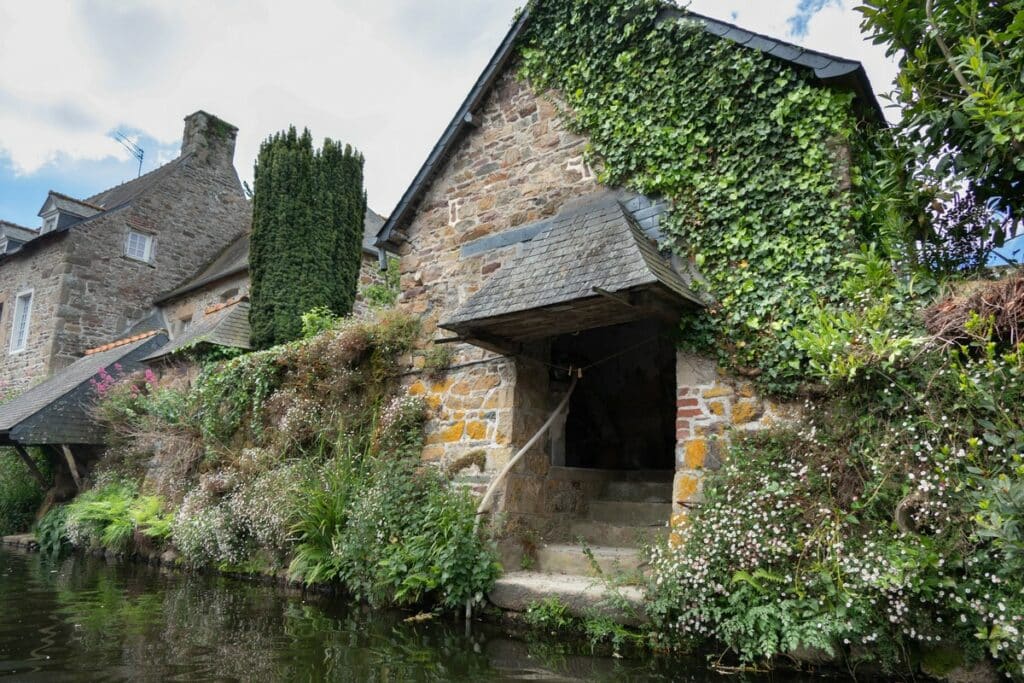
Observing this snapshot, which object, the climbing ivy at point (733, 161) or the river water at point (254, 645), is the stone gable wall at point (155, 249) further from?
the climbing ivy at point (733, 161)

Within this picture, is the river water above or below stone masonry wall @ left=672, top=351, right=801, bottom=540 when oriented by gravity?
below

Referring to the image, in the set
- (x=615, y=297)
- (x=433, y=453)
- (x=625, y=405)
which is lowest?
(x=433, y=453)

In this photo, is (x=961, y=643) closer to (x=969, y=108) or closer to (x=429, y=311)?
(x=969, y=108)

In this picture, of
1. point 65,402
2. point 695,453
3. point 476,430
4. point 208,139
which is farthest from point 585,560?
point 208,139

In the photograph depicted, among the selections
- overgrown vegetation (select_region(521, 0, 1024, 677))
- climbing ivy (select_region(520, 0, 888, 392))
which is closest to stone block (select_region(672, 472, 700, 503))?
overgrown vegetation (select_region(521, 0, 1024, 677))

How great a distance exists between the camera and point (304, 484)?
7270 mm

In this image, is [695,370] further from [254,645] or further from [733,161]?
[254,645]

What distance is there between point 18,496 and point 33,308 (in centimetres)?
666

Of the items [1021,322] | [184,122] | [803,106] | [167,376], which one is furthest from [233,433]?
[184,122]

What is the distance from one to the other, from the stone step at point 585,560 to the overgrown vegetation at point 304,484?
621 millimetres

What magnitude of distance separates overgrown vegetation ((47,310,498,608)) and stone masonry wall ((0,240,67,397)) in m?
7.85

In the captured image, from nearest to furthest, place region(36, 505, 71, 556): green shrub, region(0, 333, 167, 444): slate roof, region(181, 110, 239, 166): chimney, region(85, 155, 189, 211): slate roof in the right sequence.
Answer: region(36, 505, 71, 556): green shrub, region(0, 333, 167, 444): slate roof, region(85, 155, 189, 211): slate roof, region(181, 110, 239, 166): chimney

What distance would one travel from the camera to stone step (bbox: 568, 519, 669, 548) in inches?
242

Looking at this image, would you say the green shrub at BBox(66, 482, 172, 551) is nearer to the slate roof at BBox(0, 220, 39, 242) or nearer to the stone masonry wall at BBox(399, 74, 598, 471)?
the stone masonry wall at BBox(399, 74, 598, 471)
